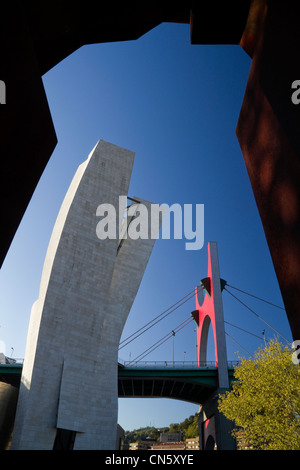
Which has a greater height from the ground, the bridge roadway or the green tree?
the bridge roadway

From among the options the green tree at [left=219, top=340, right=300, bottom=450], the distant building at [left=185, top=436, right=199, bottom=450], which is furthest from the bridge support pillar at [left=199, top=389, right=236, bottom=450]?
the distant building at [left=185, top=436, right=199, bottom=450]

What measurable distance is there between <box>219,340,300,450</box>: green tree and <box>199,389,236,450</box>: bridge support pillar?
41.1ft

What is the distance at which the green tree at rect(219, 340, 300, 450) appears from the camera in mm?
14578

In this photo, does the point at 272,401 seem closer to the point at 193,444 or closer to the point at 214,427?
the point at 214,427

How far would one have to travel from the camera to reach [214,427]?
32.1m

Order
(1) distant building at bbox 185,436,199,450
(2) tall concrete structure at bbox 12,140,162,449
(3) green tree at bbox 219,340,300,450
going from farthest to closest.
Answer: (1) distant building at bbox 185,436,199,450 → (2) tall concrete structure at bbox 12,140,162,449 → (3) green tree at bbox 219,340,300,450

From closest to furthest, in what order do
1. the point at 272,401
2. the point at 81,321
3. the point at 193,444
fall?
the point at 272,401
the point at 81,321
the point at 193,444

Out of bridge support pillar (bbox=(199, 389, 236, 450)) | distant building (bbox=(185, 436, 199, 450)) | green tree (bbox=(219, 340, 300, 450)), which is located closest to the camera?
green tree (bbox=(219, 340, 300, 450))

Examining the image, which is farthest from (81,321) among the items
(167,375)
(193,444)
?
(193,444)

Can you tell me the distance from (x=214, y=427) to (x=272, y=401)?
19944 mm

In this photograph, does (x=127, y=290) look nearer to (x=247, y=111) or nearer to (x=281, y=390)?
(x=281, y=390)

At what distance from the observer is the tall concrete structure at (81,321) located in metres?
23.0

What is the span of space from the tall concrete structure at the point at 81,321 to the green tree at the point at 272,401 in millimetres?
10837

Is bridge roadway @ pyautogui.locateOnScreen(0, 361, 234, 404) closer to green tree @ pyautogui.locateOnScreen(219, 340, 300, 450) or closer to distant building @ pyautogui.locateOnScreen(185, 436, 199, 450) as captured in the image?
green tree @ pyautogui.locateOnScreen(219, 340, 300, 450)
